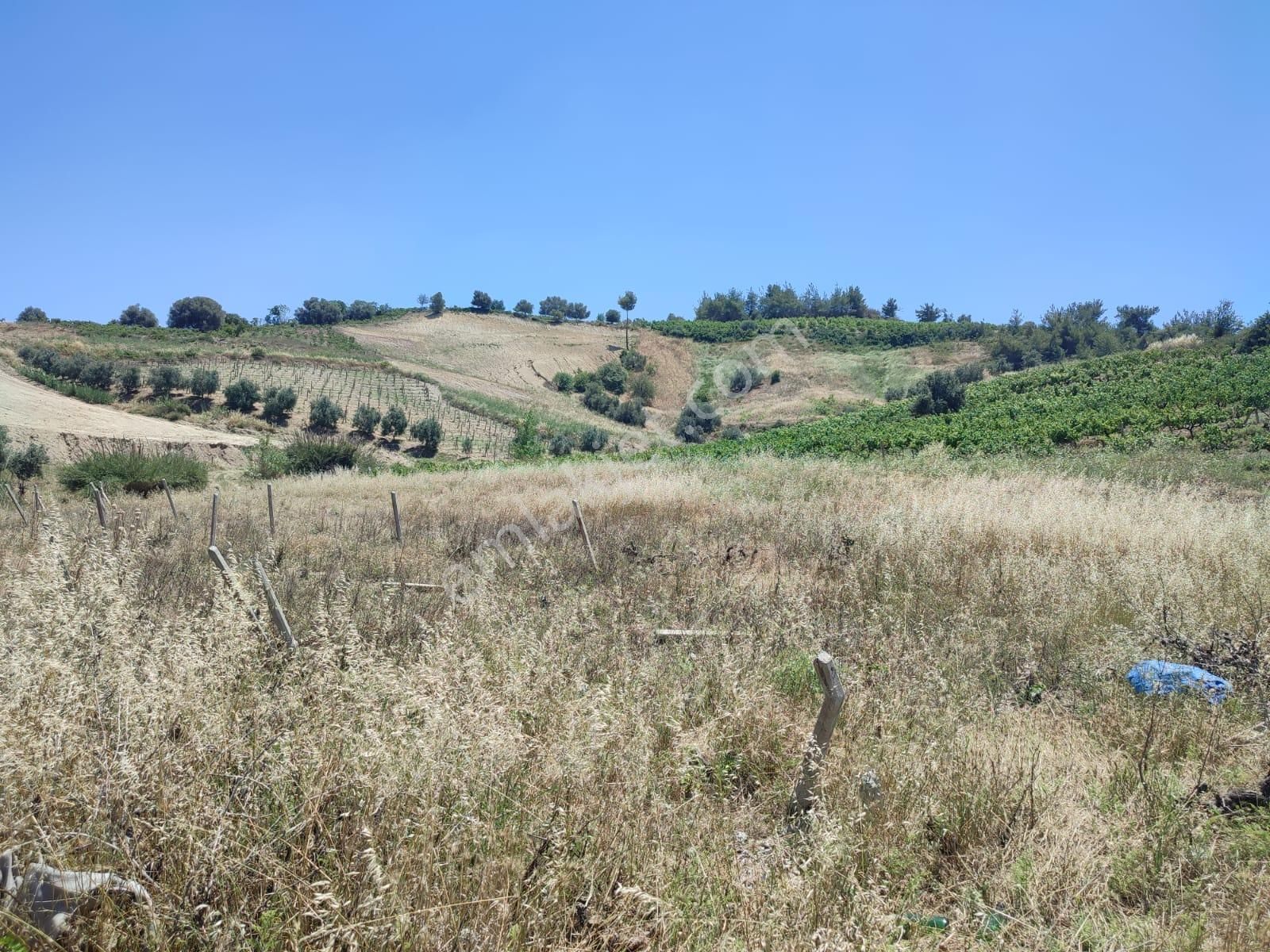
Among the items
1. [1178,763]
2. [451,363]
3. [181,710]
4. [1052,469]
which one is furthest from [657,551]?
[451,363]

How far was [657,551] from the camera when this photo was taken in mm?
8891

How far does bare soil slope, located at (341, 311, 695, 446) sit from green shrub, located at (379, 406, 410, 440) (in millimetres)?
18749

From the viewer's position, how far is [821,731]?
2951 millimetres

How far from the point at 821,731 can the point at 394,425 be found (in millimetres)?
47746

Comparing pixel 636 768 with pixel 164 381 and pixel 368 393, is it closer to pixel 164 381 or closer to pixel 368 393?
pixel 164 381

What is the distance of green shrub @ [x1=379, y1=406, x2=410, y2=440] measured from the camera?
47.1m

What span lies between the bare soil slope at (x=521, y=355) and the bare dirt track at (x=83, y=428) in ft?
96.7

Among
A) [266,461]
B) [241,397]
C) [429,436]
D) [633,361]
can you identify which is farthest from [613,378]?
[266,461]

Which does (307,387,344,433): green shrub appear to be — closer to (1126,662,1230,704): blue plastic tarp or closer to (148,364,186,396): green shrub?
(148,364,186,396): green shrub

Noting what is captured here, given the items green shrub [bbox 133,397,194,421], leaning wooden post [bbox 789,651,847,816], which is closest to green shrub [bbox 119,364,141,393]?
green shrub [bbox 133,397,194,421]

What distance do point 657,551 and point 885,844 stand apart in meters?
6.18

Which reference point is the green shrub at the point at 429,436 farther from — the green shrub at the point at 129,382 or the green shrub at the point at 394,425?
the green shrub at the point at 129,382

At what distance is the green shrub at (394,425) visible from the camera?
47094 millimetres

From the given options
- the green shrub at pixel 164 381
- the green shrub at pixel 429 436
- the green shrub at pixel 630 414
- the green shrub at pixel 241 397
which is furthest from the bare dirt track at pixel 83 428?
the green shrub at pixel 630 414
